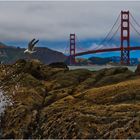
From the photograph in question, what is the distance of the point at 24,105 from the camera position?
2123 cm

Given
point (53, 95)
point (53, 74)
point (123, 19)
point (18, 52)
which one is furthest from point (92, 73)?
point (123, 19)

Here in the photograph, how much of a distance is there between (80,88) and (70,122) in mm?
5590

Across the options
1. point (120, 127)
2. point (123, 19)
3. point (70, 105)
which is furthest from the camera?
point (123, 19)

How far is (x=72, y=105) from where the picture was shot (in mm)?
20578

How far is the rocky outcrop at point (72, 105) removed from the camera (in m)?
17.5

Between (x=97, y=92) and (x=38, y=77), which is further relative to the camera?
(x=38, y=77)

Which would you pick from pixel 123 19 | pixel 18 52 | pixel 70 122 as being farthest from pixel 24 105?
pixel 123 19

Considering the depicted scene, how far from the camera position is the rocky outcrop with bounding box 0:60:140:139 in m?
17.5

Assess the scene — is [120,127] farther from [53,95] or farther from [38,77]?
[38,77]

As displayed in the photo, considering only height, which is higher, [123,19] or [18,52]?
[123,19]

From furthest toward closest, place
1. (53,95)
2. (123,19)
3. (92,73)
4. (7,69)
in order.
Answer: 1. (123,19)
2. (7,69)
3. (92,73)
4. (53,95)

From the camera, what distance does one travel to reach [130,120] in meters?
17.2

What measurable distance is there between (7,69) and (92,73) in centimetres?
565

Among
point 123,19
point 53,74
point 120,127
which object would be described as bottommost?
point 120,127
